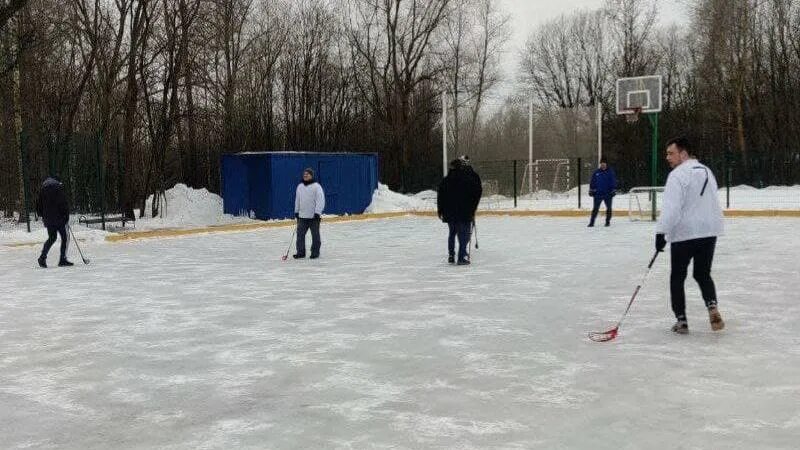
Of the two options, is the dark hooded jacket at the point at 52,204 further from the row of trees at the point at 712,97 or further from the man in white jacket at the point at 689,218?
the row of trees at the point at 712,97

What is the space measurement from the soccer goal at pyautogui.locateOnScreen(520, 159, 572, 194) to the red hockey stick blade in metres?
24.3

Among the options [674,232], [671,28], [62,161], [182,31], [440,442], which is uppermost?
[671,28]

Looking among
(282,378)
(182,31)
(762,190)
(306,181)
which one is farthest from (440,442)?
(762,190)

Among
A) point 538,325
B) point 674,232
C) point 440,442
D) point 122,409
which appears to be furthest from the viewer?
point 538,325

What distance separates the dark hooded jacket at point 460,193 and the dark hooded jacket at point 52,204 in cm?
634

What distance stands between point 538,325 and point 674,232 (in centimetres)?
158

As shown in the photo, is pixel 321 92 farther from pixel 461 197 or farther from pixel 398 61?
pixel 461 197

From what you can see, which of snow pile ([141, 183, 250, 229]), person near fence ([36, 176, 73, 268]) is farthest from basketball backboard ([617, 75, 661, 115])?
person near fence ([36, 176, 73, 268])

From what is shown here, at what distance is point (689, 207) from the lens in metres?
6.23

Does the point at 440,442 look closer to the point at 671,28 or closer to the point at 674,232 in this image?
the point at 674,232

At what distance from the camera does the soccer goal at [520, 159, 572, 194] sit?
3067cm

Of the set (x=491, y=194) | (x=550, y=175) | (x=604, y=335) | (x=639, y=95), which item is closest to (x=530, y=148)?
(x=550, y=175)

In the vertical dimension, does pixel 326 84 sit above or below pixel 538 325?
above

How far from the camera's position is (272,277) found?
10.9 metres
